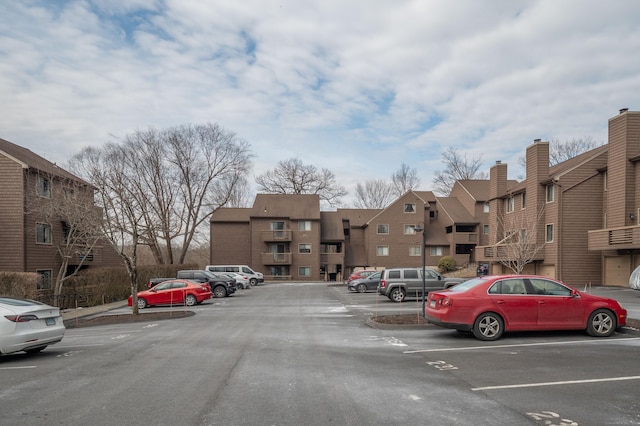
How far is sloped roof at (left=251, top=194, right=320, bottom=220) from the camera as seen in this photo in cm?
5925

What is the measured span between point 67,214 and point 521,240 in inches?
1006

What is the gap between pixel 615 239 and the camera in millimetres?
29328

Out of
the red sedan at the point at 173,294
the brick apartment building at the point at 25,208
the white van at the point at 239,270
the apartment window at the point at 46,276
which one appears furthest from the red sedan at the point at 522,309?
the white van at the point at 239,270

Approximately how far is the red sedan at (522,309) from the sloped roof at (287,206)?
47.5 m

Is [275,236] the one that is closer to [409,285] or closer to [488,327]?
[409,285]

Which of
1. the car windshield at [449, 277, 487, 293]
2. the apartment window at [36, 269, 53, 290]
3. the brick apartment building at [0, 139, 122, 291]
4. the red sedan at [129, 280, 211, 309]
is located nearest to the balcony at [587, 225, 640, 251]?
the car windshield at [449, 277, 487, 293]

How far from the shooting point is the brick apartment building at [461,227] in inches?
1328

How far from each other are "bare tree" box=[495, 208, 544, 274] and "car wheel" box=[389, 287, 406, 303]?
7114 millimetres

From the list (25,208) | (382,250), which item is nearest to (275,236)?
(382,250)

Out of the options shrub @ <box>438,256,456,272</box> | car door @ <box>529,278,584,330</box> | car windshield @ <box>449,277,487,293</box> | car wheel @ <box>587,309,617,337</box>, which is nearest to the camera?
car door @ <box>529,278,584,330</box>

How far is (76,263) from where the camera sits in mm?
37625

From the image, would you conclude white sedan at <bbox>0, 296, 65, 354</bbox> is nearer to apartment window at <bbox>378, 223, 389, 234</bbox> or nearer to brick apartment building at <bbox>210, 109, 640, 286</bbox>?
brick apartment building at <bbox>210, 109, 640, 286</bbox>

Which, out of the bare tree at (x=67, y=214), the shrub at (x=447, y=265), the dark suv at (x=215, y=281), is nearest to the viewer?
the bare tree at (x=67, y=214)

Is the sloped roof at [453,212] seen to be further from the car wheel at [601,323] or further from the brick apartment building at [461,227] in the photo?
the car wheel at [601,323]
